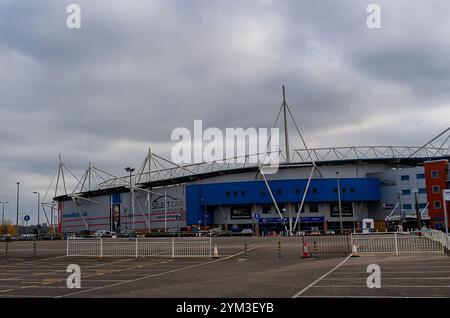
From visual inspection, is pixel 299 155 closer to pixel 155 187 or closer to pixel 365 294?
pixel 155 187

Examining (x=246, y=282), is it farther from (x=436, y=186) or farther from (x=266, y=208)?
(x=266, y=208)

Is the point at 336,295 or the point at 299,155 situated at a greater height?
the point at 299,155

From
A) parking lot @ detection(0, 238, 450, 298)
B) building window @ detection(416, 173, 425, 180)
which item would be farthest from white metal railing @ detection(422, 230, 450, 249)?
building window @ detection(416, 173, 425, 180)

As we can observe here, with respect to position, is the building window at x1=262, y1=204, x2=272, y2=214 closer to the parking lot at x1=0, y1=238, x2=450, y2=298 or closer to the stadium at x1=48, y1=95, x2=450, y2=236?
the stadium at x1=48, y1=95, x2=450, y2=236

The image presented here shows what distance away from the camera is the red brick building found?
85562 mm

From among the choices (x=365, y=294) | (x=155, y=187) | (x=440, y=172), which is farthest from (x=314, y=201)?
(x=365, y=294)

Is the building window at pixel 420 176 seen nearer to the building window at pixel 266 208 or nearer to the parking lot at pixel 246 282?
the building window at pixel 266 208

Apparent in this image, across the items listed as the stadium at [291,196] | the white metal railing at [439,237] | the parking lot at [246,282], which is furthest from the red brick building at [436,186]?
the parking lot at [246,282]

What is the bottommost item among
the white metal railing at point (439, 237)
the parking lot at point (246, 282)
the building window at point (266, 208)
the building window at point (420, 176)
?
the parking lot at point (246, 282)

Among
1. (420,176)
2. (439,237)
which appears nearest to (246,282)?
(439,237)

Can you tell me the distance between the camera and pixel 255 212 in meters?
106

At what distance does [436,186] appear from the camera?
87.1 metres

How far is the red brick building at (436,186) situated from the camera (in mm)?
85562
